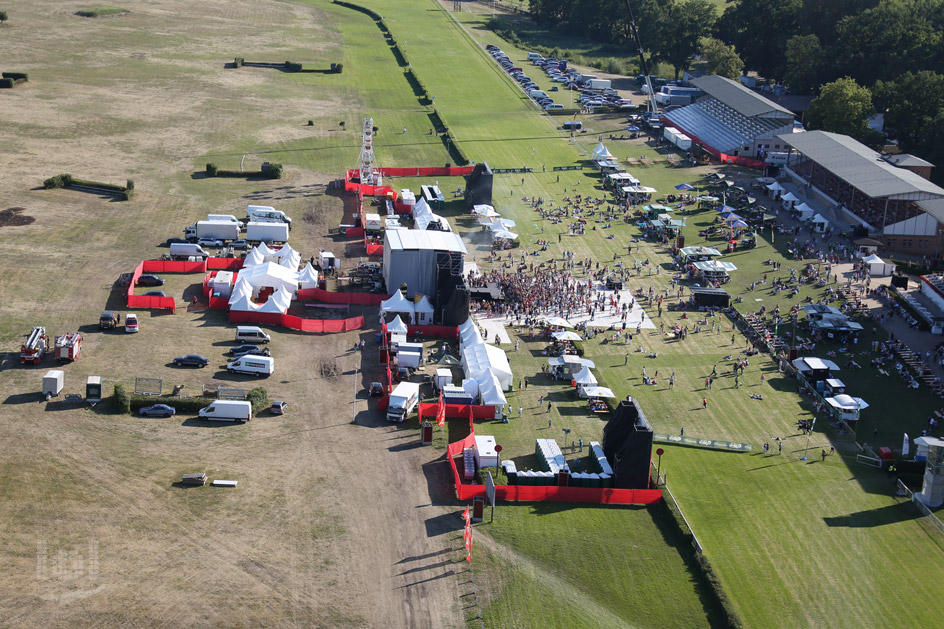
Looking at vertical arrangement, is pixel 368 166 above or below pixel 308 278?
above

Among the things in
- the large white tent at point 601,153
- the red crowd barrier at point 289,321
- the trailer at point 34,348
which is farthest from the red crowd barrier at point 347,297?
the large white tent at point 601,153

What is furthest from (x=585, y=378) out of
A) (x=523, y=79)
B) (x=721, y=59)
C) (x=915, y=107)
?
(x=523, y=79)

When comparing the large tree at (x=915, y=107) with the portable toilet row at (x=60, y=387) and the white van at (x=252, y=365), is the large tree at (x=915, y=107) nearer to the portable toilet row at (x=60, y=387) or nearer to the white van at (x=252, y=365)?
the white van at (x=252, y=365)

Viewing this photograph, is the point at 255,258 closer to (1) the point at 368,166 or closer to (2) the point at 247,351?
(2) the point at 247,351

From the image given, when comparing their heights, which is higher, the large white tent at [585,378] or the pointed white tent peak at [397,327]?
the pointed white tent peak at [397,327]

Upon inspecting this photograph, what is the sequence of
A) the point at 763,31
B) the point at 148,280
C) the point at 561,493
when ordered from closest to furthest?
1. the point at 561,493
2. the point at 148,280
3. the point at 763,31

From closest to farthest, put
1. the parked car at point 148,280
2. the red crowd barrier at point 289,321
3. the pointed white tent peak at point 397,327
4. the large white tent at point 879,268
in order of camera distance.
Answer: the pointed white tent peak at point 397,327, the red crowd barrier at point 289,321, the parked car at point 148,280, the large white tent at point 879,268

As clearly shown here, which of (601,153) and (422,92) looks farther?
(422,92)

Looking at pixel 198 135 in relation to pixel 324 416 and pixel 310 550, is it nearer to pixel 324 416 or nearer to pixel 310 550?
pixel 324 416
